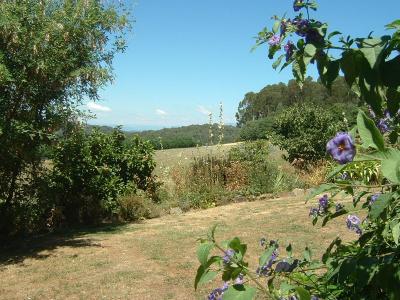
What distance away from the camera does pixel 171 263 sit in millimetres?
5832

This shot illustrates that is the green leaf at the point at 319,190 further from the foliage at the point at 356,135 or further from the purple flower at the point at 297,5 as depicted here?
the purple flower at the point at 297,5

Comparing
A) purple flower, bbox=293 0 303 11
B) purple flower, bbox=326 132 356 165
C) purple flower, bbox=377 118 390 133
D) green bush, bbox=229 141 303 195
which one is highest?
purple flower, bbox=293 0 303 11

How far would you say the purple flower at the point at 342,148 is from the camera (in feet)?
3.07

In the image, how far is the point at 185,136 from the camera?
33.0 m

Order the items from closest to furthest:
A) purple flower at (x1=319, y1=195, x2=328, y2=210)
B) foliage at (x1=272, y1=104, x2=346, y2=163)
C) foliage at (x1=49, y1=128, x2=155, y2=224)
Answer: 1. purple flower at (x1=319, y1=195, x2=328, y2=210)
2. foliage at (x1=49, y1=128, x2=155, y2=224)
3. foliage at (x1=272, y1=104, x2=346, y2=163)

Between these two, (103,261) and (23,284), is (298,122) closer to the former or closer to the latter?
(103,261)

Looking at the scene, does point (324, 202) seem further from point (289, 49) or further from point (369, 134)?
point (369, 134)

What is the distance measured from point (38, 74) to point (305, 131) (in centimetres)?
1005

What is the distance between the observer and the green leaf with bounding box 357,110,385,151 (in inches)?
34.4

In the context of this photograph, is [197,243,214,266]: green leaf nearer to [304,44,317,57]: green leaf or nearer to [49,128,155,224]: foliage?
[304,44,317,57]: green leaf

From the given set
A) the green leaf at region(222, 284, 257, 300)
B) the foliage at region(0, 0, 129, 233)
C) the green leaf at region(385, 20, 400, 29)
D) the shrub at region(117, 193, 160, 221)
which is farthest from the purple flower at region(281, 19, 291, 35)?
the shrub at region(117, 193, 160, 221)

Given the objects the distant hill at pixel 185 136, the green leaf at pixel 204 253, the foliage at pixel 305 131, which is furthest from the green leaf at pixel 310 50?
the foliage at pixel 305 131

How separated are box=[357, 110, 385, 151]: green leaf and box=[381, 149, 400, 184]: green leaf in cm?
2

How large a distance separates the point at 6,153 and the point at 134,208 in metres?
3.33
